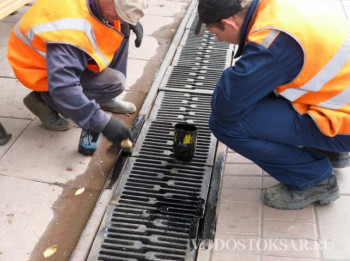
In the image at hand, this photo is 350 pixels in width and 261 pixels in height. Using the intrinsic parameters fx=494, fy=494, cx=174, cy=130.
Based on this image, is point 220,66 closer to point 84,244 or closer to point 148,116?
point 148,116

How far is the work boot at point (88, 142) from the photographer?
3.62m

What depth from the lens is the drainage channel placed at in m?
2.91

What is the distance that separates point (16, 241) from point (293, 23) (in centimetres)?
203

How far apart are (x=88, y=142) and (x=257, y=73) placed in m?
1.52

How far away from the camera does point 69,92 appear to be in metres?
2.94

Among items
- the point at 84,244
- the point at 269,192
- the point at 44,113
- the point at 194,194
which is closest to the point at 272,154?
the point at 269,192

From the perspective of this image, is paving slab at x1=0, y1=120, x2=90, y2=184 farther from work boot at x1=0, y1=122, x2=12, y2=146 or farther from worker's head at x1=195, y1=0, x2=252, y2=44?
worker's head at x1=195, y1=0, x2=252, y2=44

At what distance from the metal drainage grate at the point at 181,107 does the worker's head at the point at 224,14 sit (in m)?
1.29

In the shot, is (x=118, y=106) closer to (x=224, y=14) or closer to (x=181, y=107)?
(x=181, y=107)

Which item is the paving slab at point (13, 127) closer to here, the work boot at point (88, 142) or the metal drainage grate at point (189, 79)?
the work boot at point (88, 142)

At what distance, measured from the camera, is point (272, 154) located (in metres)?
3.00

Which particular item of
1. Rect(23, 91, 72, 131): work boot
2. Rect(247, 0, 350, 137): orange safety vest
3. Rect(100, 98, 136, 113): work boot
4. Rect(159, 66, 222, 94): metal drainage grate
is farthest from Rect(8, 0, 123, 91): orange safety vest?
Rect(159, 66, 222, 94): metal drainage grate

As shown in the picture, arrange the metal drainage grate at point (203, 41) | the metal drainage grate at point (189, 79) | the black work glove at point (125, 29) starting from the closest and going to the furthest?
the black work glove at point (125, 29) → the metal drainage grate at point (189, 79) → the metal drainage grate at point (203, 41)

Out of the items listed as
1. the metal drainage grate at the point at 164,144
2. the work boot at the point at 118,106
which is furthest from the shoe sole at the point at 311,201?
the work boot at the point at 118,106
